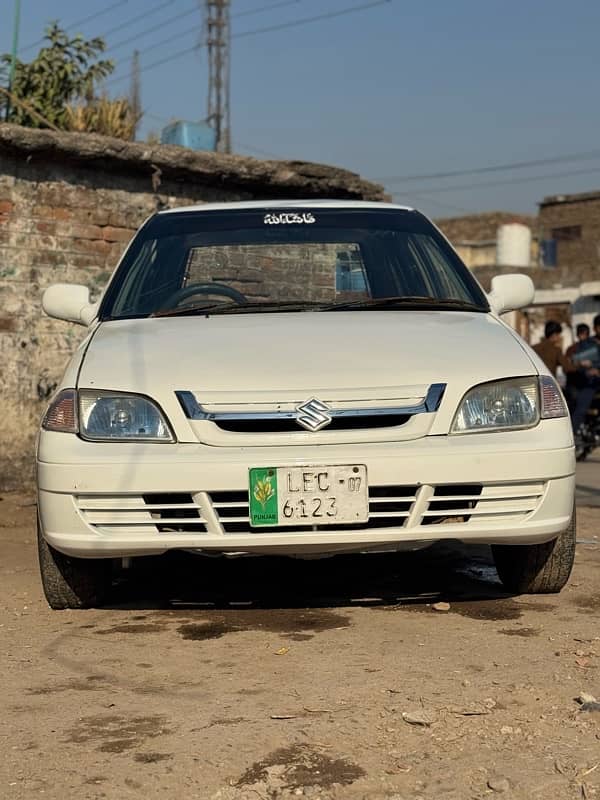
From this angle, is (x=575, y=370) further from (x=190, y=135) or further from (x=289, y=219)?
(x=289, y=219)

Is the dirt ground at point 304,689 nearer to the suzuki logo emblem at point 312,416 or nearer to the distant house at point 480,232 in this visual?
the suzuki logo emblem at point 312,416

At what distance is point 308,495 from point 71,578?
110cm

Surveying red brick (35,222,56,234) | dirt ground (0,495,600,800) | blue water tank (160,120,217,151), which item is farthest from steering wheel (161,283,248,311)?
blue water tank (160,120,217,151)

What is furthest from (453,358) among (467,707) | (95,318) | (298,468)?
(95,318)

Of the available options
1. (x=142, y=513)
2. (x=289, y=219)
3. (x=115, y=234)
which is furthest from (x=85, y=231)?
(x=142, y=513)

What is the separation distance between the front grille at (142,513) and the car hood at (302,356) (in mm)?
349

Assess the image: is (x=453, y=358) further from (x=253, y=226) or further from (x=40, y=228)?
(x=40, y=228)

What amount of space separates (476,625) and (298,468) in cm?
91

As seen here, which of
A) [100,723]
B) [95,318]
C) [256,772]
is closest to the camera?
[256,772]

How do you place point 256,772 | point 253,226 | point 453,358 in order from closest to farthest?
point 256,772 < point 453,358 < point 253,226

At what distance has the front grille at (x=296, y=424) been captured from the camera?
381cm

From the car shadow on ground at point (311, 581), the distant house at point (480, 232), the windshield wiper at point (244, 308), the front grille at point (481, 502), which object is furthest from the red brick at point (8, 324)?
the distant house at point (480, 232)

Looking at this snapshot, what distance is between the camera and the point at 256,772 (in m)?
2.65

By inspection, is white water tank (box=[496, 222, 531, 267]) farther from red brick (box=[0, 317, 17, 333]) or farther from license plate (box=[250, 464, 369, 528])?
license plate (box=[250, 464, 369, 528])
